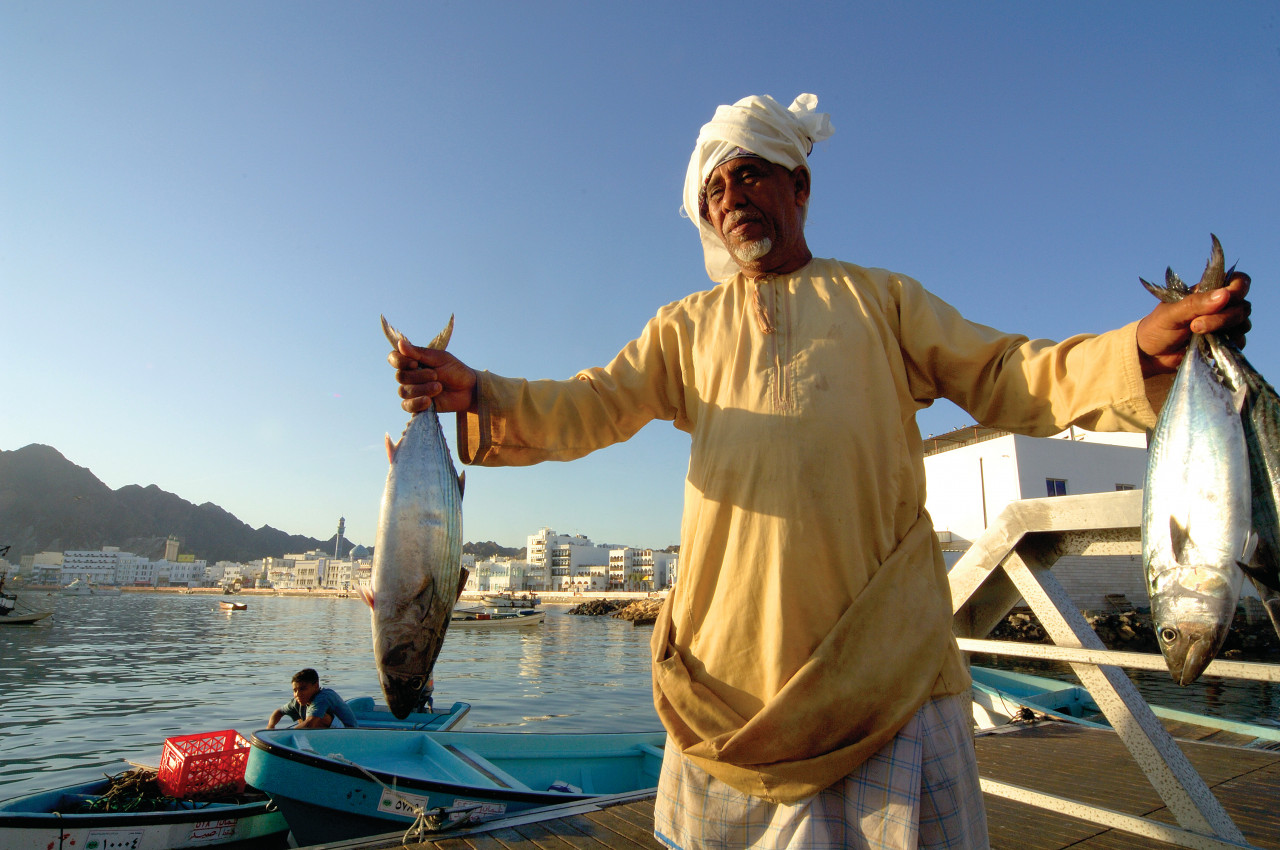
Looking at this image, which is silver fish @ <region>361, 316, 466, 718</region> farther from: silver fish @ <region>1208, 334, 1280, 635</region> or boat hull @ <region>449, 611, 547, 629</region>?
boat hull @ <region>449, 611, 547, 629</region>

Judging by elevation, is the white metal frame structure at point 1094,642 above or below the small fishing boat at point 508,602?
above

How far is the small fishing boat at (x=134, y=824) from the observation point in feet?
16.2

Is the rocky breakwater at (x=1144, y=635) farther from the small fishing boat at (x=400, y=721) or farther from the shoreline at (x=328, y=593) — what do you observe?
the shoreline at (x=328, y=593)

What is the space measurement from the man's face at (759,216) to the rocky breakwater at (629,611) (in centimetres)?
4450

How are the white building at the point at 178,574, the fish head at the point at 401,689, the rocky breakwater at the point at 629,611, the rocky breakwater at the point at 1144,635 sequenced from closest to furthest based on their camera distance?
the fish head at the point at 401,689
the rocky breakwater at the point at 1144,635
the rocky breakwater at the point at 629,611
the white building at the point at 178,574

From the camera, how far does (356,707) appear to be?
32.5 feet

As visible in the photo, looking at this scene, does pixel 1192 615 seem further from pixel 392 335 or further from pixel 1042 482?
pixel 1042 482

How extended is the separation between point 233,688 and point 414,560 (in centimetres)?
2134

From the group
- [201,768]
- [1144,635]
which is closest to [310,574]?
[1144,635]

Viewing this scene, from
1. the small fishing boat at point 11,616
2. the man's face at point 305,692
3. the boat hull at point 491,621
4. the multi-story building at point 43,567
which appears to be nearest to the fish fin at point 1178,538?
the man's face at point 305,692

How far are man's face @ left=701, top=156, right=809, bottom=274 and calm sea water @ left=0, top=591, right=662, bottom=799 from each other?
8.79 meters

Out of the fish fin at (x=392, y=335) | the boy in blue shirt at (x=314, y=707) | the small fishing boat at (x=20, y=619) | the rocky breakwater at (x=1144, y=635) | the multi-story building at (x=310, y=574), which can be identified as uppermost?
the fish fin at (x=392, y=335)

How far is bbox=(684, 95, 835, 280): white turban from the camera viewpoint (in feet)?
6.17

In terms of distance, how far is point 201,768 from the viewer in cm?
598
